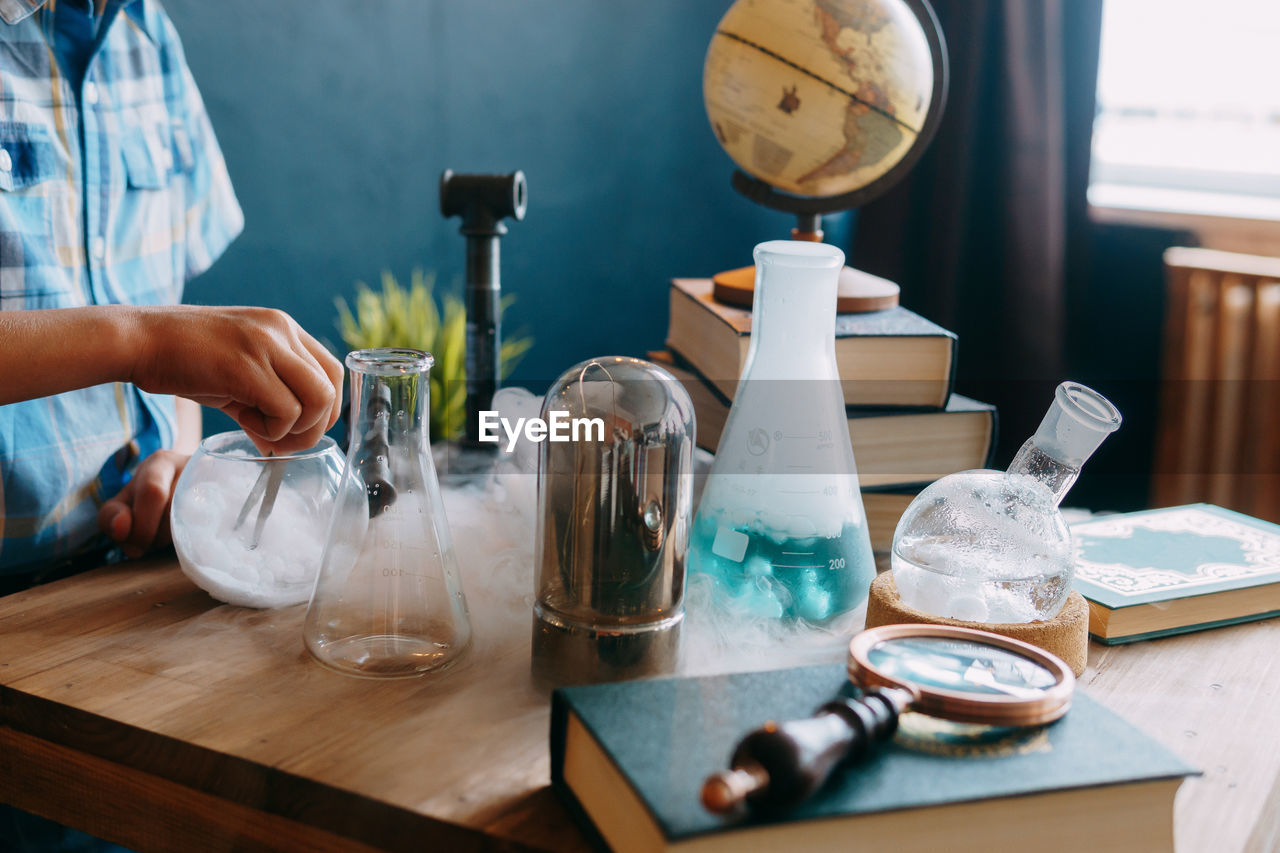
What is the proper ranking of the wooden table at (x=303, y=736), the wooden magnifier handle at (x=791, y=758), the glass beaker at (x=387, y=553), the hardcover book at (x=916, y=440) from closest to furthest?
1. the wooden magnifier handle at (x=791, y=758)
2. the wooden table at (x=303, y=736)
3. the glass beaker at (x=387, y=553)
4. the hardcover book at (x=916, y=440)

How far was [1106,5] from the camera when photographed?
1897 mm

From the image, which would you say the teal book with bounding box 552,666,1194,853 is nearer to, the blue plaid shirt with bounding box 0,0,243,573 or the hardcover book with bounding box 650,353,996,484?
the hardcover book with bounding box 650,353,996,484

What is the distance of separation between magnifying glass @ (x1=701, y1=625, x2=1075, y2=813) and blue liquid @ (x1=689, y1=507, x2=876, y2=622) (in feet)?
0.46

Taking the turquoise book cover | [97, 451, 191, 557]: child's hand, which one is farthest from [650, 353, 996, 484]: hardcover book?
[97, 451, 191, 557]: child's hand

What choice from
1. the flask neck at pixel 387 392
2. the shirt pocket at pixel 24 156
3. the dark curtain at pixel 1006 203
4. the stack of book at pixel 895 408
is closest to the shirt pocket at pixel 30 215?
the shirt pocket at pixel 24 156

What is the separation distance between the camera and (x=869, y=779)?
1.39 ft

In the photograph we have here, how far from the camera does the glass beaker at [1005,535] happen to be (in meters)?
0.63

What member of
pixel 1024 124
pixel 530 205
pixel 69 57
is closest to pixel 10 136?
pixel 69 57

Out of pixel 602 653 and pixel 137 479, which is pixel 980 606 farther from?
pixel 137 479

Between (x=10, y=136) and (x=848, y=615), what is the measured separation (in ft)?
A: 2.81

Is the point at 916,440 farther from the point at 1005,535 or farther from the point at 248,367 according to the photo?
the point at 248,367

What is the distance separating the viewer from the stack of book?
2.95 feet

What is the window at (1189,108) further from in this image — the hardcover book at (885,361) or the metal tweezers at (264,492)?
the metal tweezers at (264,492)

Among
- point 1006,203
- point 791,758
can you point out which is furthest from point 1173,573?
point 1006,203
